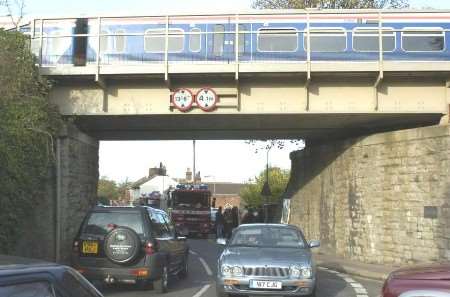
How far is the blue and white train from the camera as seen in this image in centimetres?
2027

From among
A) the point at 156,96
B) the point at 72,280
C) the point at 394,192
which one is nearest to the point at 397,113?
the point at 394,192

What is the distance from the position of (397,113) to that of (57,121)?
10.3m

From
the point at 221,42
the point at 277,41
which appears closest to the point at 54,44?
the point at 221,42

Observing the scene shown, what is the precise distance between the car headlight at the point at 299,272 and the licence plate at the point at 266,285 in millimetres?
306

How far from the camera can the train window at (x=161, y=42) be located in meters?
20.3

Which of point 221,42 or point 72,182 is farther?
point 221,42

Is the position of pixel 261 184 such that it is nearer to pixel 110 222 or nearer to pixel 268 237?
pixel 110 222

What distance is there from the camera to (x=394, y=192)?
20078 millimetres

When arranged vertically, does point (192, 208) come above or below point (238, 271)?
above

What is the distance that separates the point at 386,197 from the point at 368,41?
501 centimetres

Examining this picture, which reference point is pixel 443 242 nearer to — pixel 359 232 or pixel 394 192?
pixel 394 192

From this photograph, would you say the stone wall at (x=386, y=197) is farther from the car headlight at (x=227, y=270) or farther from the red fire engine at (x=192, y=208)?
the red fire engine at (x=192, y=208)

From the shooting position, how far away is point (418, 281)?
6.41 meters

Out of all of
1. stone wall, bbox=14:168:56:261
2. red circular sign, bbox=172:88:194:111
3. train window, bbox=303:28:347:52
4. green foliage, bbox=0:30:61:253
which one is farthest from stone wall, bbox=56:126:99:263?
train window, bbox=303:28:347:52
